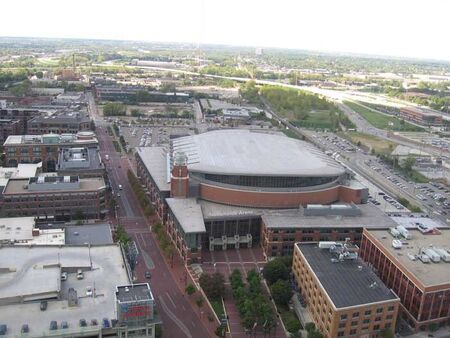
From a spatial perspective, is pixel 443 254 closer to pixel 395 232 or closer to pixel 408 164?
pixel 395 232

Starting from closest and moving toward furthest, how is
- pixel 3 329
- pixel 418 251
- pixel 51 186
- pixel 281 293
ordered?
1. pixel 3 329
2. pixel 281 293
3. pixel 418 251
4. pixel 51 186

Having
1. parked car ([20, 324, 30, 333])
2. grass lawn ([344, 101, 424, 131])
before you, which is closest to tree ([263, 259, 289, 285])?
parked car ([20, 324, 30, 333])

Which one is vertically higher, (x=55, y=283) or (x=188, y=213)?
(x=55, y=283)

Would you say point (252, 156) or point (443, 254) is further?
point (252, 156)

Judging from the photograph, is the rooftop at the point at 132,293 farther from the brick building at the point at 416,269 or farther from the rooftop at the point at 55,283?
the brick building at the point at 416,269

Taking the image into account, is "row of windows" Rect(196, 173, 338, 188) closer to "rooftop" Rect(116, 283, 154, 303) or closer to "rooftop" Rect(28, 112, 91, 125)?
"rooftop" Rect(116, 283, 154, 303)

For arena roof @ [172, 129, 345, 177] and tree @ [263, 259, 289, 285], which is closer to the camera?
tree @ [263, 259, 289, 285]

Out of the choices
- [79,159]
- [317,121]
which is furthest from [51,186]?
[317,121]

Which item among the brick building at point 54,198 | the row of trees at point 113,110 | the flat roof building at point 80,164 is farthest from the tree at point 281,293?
the row of trees at point 113,110
